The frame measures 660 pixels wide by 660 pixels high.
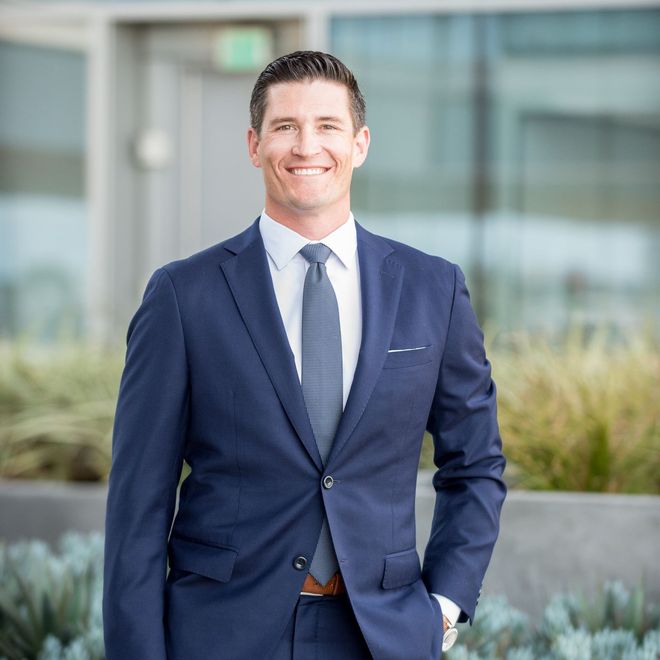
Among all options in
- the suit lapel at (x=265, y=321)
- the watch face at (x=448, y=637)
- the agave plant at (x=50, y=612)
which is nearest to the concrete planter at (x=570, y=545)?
the agave plant at (x=50, y=612)

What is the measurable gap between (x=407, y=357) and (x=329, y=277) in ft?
0.69

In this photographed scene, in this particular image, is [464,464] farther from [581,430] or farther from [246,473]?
[581,430]

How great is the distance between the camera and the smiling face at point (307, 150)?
7.09ft

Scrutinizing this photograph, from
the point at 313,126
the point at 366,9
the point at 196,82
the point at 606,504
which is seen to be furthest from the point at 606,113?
the point at 313,126

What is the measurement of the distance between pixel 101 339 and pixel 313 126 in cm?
565

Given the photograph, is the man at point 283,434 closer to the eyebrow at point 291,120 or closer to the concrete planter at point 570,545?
the eyebrow at point 291,120

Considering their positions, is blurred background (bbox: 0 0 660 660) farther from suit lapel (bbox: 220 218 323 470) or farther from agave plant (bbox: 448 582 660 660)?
suit lapel (bbox: 220 218 323 470)

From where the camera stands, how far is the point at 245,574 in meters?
2.13

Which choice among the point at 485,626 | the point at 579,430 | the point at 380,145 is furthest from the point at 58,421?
the point at 380,145

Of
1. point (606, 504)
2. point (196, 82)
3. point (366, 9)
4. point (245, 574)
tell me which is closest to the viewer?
point (245, 574)

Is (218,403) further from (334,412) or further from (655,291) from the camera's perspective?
(655,291)

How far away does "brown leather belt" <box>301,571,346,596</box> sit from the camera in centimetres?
213

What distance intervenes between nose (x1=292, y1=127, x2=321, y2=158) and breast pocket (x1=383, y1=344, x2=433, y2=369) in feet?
1.28

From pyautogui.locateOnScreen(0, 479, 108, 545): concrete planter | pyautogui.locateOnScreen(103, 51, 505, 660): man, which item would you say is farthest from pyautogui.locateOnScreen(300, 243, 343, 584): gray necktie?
pyautogui.locateOnScreen(0, 479, 108, 545): concrete planter
